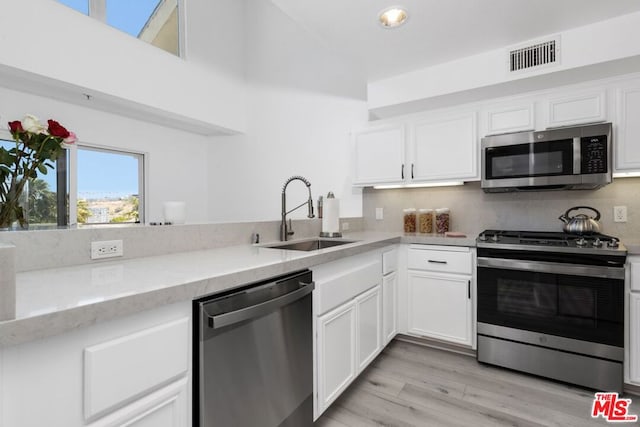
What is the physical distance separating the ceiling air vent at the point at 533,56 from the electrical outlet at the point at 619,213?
3.75 feet

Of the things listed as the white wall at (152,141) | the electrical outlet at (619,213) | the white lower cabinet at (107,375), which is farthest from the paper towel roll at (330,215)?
the white wall at (152,141)

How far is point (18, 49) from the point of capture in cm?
248

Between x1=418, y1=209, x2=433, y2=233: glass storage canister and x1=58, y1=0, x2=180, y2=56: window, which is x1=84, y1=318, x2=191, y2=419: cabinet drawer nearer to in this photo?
x1=418, y1=209, x2=433, y2=233: glass storage canister

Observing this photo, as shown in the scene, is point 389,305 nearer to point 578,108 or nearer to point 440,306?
point 440,306

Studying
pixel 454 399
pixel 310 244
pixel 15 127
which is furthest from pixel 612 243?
pixel 15 127

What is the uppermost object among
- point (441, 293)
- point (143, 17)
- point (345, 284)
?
point (143, 17)

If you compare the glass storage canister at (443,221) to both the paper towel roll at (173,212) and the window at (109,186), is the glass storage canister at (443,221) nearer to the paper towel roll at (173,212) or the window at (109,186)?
the paper towel roll at (173,212)

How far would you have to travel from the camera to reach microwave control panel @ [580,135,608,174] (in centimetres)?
201

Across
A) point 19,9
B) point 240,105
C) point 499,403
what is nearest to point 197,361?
point 499,403

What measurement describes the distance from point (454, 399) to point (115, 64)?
4024 millimetres

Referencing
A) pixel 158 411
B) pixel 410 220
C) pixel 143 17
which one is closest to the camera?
pixel 158 411

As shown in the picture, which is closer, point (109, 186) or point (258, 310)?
point (258, 310)

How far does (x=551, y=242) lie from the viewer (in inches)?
81.5

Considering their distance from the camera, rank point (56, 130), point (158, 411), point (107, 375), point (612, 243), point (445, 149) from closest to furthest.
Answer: point (107, 375), point (158, 411), point (56, 130), point (612, 243), point (445, 149)
